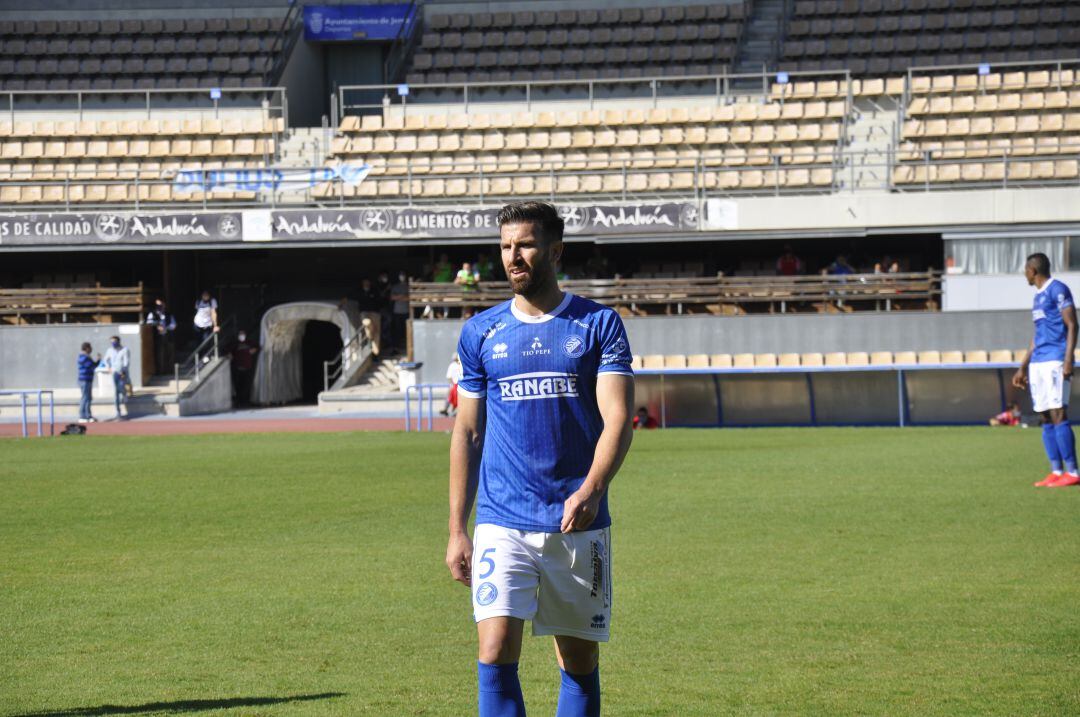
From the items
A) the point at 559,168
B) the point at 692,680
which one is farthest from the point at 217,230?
the point at 692,680

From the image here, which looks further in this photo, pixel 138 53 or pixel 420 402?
pixel 138 53

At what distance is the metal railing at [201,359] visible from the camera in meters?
32.2

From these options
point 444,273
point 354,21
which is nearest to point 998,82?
point 444,273

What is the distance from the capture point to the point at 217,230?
108 feet

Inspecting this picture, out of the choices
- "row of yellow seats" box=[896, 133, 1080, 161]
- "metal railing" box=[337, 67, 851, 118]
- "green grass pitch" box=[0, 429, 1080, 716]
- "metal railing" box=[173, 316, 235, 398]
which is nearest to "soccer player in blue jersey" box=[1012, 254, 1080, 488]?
"green grass pitch" box=[0, 429, 1080, 716]

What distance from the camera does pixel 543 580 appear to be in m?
4.75

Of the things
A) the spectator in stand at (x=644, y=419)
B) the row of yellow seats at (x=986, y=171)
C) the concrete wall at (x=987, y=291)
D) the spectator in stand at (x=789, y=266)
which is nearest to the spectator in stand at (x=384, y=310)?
the spectator in stand at (x=789, y=266)

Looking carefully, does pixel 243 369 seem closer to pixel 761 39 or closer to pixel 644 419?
pixel 644 419

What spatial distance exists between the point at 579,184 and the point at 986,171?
9.64m

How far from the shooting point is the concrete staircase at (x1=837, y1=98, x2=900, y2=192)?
32.4m

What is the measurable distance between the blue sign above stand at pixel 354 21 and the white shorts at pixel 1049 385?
3254 cm

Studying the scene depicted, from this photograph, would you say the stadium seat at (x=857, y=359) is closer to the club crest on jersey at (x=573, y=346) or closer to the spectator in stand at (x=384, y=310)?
the spectator in stand at (x=384, y=310)

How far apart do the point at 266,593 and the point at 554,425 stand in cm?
453

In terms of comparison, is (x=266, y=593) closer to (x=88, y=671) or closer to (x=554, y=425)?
(x=88, y=671)
